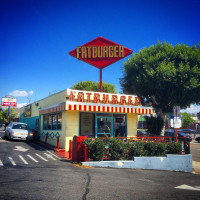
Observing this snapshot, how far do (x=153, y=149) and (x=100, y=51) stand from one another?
919 cm

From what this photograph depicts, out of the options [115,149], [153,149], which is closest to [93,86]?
[153,149]

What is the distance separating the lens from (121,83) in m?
25.3

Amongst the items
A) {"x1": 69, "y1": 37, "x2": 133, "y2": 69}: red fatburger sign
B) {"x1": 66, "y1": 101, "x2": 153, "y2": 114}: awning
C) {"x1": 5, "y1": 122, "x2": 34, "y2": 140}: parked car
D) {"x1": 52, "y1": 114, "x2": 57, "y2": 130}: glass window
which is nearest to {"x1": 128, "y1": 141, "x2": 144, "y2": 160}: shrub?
{"x1": 66, "y1": 101, "x2": 153, "y2": 114}: awning

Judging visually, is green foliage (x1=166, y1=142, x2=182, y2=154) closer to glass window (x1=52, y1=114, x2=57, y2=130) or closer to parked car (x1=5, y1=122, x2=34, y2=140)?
glass window (x1=52, y1=114, x2=57, y2=130)

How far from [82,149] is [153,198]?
179 inches

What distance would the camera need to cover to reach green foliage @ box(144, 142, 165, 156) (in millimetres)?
10382

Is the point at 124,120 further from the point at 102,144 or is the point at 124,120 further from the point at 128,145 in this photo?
the point at 102,144

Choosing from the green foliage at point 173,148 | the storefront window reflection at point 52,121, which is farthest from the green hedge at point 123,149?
the storefront window reflection at point 52,121

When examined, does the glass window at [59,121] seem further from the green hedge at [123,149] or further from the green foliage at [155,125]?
the green foliage at [155,125]

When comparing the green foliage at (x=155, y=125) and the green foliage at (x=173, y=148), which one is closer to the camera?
the green foliage at (x=173, y=148)

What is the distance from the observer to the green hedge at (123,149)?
8797 mm

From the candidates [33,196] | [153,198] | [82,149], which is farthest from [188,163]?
[33,196]

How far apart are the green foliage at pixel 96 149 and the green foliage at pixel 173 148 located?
452 centimetres

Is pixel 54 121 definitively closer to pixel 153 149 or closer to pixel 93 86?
pixel 153 149
